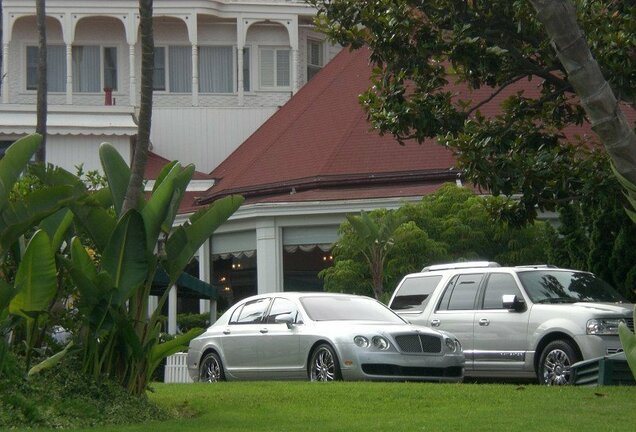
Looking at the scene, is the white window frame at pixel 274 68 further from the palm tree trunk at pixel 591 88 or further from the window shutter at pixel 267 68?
the palm tree trunk at pixel 591 88

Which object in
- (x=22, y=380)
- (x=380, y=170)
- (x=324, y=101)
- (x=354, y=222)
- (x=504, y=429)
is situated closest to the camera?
(x=504, y=429)

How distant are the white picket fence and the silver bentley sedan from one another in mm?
3113

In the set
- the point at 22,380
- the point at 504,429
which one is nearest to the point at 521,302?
the point at 504,429

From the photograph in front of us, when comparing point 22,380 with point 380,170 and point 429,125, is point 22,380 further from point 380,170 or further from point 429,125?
point 380,170

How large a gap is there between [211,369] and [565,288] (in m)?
5.53

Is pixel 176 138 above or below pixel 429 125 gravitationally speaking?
above

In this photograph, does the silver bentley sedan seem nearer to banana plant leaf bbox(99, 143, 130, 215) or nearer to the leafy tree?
the leafy tree

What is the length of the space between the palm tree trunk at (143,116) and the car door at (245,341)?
19.0ft

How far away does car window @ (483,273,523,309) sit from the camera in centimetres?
1789

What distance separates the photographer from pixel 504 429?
10.7 m

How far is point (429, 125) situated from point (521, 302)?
2840 millimetres

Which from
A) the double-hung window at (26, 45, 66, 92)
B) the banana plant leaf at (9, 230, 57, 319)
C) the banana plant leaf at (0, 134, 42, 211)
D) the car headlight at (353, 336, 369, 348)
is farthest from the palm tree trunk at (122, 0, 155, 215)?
the double-hung window at (26, 45, 66, 92)

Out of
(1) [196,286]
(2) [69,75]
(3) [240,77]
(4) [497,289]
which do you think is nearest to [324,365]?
(4) [497,289]

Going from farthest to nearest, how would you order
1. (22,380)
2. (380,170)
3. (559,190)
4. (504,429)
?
(380,170), (559,190), (22,380), (504,429)
